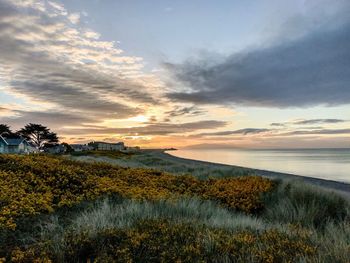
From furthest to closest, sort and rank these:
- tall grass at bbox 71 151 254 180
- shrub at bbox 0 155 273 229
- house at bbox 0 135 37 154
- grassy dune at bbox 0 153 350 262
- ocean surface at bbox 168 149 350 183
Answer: house at bbox 0 135 37 154 → ocean surface at bbox 168 149 350 183 → tall grass at bbox 71 151 254 180 → shrub at bbox 0 155 273 229 → grassy dune at bbox 0 153 350 262

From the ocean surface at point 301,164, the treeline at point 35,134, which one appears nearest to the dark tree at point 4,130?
the treeline at point 35,134

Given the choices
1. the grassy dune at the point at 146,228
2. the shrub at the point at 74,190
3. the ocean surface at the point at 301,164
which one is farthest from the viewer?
the ocean surface at the point at 301,164

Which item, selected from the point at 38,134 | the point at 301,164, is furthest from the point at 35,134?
the point at 301,164

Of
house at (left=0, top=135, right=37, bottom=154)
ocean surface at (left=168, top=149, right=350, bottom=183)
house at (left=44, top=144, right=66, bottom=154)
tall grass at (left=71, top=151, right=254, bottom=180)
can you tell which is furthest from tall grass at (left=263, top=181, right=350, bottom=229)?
house at (left=44, top=144, right=66, bottom=154)

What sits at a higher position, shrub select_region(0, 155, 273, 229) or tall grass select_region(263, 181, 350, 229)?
shrub select_region(0, 155, 273, 229)

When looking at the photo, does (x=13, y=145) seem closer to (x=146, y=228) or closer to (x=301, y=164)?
(x=301, y=164)

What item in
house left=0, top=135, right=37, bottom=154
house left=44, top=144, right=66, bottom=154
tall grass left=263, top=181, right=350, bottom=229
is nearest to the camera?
tall grass left=263, top=181, right=350, bottom=229

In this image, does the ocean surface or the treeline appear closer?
the ocean surface

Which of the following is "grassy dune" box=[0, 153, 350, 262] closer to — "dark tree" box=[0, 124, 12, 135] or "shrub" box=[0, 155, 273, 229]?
"shrub" box=[0, 155, 273, 229]

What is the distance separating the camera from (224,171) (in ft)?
70.1

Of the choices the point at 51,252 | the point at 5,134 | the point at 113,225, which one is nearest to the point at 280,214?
the point at 113,225

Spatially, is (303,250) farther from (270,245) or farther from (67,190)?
(67,190)

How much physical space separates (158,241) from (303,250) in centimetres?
203

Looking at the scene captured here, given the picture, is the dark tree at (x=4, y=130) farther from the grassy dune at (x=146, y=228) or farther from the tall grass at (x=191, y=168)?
the grassy dune at (x=146, y=228)
